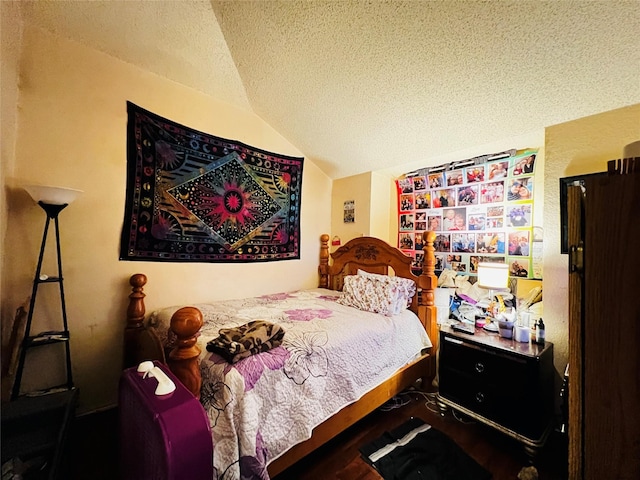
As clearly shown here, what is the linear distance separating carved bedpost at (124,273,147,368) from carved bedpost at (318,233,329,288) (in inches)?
72.2

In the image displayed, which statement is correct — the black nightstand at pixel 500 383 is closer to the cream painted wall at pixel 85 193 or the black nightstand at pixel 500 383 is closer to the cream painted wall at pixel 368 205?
the cream painted wall at pixel 368 205

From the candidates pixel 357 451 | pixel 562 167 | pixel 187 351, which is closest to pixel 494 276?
pixel 562 167

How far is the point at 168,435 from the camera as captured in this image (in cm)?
78

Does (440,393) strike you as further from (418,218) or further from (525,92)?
(525,92)

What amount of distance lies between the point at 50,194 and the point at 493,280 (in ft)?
9.58

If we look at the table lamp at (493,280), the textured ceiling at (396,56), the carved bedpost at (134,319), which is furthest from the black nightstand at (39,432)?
the table lamp at (493,280)

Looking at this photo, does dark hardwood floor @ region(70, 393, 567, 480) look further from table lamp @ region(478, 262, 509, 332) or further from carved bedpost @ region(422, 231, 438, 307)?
carved bedpost @ region(422, 231, 438, 307)

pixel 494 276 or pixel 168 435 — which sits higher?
pixel 494 276

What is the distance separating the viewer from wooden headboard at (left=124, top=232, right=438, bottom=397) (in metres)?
1.07

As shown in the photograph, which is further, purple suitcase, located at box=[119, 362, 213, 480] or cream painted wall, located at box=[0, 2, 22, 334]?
cream painted wall, located at box=[0, 2, 22, 334]

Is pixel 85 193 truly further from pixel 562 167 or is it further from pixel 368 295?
pixel 562 167

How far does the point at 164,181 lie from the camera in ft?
6.95

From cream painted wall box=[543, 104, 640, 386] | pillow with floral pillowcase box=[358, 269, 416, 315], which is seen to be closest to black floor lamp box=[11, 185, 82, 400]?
pillow with floral pillowcase box=[358, 269, 416, 315]

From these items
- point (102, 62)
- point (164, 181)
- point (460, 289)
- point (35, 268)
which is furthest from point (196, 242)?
point (460, 289)
